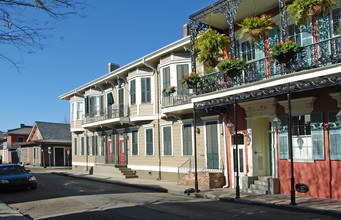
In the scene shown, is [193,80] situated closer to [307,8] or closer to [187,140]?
[187,140]

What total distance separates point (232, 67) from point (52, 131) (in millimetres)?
39865

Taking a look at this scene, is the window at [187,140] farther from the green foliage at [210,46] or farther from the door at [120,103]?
the door at [120,103]

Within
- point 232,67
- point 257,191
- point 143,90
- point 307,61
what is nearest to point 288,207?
point 257,191

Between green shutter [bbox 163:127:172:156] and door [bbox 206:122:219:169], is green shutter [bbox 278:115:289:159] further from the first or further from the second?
green shutter [bbox 163:127:172:156]

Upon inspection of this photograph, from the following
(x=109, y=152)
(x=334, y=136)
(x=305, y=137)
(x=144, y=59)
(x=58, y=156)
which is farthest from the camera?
(x=58, y=156)

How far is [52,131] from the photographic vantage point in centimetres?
4747

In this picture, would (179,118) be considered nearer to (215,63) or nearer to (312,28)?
(215,63)

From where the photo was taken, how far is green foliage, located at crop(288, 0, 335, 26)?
10.8 meters

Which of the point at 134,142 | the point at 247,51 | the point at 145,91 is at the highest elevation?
the point at 247,51

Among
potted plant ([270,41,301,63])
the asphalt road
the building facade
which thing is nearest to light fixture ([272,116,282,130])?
the building facade

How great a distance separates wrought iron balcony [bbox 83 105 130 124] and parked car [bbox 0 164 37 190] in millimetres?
7975

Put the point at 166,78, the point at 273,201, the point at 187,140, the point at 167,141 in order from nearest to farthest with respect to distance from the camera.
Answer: the point at 273,201, the point at 187,140, the point at 166,78, the point at 167,141

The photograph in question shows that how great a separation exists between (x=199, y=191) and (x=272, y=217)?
5.65m

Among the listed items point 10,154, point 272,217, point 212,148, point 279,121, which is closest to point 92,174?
point 212,148
